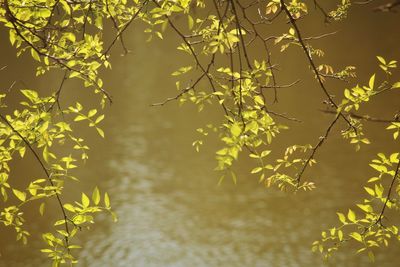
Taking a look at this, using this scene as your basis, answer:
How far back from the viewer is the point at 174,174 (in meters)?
6.61

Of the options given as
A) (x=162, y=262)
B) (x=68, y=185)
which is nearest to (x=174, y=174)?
(x=68, y=185)

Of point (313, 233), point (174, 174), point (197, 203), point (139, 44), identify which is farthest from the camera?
point (139, 44)

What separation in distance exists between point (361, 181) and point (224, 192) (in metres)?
1.39

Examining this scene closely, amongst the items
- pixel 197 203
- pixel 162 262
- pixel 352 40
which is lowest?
pixel 162 262

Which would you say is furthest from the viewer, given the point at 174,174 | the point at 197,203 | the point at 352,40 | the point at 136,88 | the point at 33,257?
the point at 352,40

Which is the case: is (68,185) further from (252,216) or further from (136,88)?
(136,88)

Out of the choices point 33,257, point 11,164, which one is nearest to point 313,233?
point 33,257

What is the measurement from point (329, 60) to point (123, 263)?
5520 millimetres

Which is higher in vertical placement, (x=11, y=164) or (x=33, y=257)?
(x=11, y=164)

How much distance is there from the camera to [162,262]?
5.23m

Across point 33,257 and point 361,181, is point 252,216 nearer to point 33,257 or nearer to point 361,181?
point 361,181

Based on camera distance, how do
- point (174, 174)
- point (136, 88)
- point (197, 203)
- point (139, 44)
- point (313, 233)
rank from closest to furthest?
point (313, 233)
point (197, 203)
point (174, 174)
point (136, 88)
point (139, 44)

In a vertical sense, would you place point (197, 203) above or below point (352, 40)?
below

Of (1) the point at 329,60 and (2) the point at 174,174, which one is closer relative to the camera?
(2) the point at 174,174
